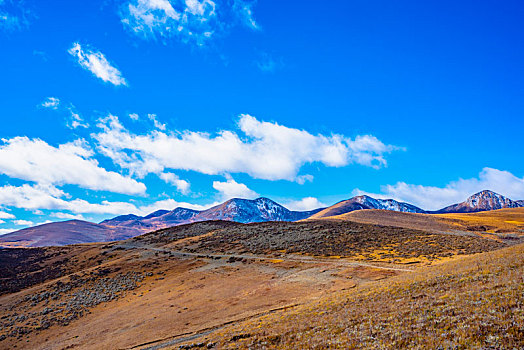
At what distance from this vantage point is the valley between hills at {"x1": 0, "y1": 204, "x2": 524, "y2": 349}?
1456 centimetres

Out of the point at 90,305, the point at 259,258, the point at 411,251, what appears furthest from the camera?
the point at 259,258

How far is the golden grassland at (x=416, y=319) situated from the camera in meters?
11.7

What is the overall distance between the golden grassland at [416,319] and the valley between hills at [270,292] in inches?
3.4

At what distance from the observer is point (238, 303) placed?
31.3 metres

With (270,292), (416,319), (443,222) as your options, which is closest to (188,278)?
(270,292)

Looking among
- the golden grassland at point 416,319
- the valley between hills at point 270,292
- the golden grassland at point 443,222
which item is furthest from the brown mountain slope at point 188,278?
the golden grassland at point 443,222

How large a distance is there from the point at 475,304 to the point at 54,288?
6352cm

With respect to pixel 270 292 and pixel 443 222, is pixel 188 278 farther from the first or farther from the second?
pixel 443 222

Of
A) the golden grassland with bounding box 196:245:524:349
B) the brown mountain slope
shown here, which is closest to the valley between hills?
the golden grassland with bounding box 196:245:524:349

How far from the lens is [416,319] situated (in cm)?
1472

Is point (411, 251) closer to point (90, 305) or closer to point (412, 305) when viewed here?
point (412, 305)

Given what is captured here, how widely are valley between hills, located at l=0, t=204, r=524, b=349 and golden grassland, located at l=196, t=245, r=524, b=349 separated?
0.09 meters

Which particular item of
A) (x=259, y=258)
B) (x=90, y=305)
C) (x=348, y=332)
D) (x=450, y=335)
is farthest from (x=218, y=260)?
(x=450, y=335)

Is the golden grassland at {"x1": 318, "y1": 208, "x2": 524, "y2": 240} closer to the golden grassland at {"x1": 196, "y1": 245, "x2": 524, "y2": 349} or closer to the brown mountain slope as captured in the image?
the brown mountain slope
